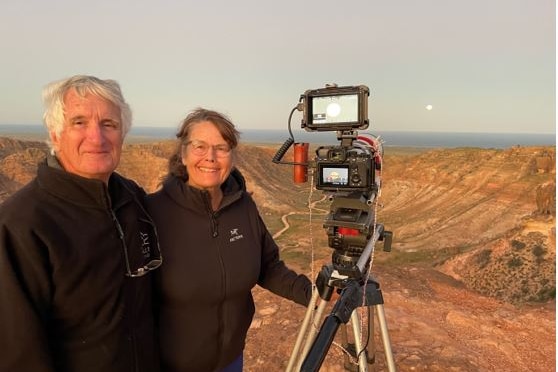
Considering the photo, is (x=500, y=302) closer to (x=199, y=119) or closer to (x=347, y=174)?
(x=347, y=174)

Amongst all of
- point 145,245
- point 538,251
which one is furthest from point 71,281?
point 538,251

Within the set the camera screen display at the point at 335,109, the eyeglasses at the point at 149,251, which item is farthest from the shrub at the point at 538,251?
the eyeglasses at the point at 149,251

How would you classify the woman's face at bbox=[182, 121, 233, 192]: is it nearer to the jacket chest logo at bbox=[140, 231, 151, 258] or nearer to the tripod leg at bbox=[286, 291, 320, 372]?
the jacket chest logo at bbox=[140, 231, 151, 258]

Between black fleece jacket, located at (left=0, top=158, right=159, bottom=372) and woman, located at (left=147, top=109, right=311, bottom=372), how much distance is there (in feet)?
0.93

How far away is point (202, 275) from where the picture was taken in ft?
7.72

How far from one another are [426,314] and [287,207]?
1853cm

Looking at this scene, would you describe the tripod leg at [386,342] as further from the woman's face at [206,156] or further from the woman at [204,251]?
the woman's face at [206,156]

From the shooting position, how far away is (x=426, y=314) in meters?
6.01

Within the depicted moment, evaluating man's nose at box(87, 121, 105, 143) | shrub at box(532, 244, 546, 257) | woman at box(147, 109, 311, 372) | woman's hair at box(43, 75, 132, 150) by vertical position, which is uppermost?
woman's hair at box(43, 75, 132, 150)

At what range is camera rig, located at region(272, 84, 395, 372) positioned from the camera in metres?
2.41

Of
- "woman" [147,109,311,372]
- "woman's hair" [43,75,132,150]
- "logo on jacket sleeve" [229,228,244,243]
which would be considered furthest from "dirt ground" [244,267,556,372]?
"woman's hair" [43,75,132,150]

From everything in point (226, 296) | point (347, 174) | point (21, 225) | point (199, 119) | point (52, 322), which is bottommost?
point (226, 296)

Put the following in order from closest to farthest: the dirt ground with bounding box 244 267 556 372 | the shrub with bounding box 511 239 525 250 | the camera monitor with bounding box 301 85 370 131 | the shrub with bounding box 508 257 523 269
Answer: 1. the camera monitor with bounding box 301 85 370 131
2. the dirt ground with bounding box 244 267 556 372
3. the shrub with bounding box 508 257 523 269
4. the shrub with bounding box 511 239 525 250

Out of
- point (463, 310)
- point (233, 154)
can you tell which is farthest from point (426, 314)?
point (233, 154)
